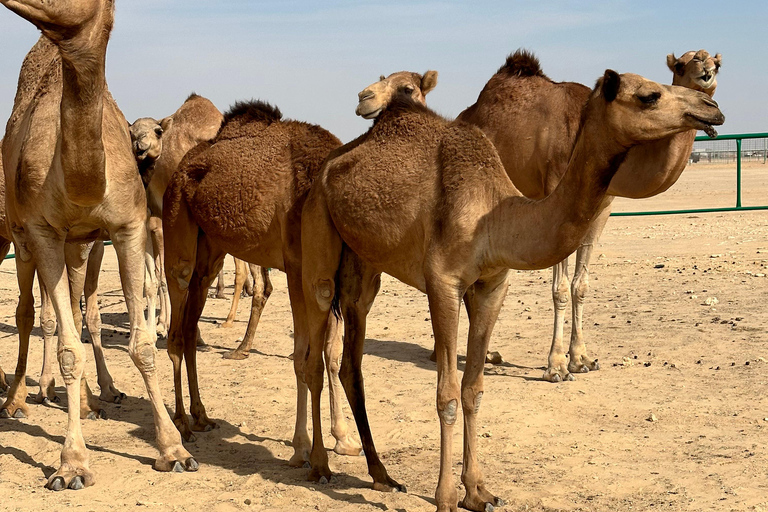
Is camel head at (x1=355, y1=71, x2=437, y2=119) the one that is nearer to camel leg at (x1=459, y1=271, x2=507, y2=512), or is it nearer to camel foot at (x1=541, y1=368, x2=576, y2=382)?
camel leg at (x1=459, y1=271, x2=507, y2=512)

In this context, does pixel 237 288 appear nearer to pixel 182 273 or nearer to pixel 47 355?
pixel 47 355

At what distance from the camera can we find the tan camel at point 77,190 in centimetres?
491

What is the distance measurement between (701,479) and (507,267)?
1.83 m

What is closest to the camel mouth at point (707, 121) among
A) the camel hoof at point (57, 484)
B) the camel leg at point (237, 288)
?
the camel hoof at point (57, 484)

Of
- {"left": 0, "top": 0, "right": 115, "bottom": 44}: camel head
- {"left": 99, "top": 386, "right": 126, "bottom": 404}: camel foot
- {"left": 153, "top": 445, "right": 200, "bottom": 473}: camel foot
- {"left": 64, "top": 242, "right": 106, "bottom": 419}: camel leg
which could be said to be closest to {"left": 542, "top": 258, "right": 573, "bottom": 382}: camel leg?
{"left": 153, "top": 445, "right": 200, "bottom": 473}: camel foot

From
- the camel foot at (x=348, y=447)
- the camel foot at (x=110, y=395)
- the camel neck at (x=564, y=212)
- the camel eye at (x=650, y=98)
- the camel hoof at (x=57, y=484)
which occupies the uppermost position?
the camel eye at (x=650, y=98)

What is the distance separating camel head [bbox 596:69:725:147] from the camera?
13.2 ft

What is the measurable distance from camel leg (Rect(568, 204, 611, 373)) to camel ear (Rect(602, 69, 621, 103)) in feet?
12.4

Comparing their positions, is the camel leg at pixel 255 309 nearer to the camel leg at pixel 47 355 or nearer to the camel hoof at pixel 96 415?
the camel leg at pixel 47 355

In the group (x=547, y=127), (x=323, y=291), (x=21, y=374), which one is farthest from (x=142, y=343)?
(x=547, y=127)

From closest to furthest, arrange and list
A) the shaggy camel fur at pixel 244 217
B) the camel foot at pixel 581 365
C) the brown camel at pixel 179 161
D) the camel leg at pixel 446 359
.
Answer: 1. the camel leg at pixel 446 359
2. the shaggy camel fur at pixel 244 217
3. the camel foot at pixel 581 365
4. the brown camel at pixel 179 161

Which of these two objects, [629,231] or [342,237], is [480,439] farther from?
[629,231]

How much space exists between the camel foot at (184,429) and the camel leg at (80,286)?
889mm

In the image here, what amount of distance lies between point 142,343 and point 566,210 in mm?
3030
